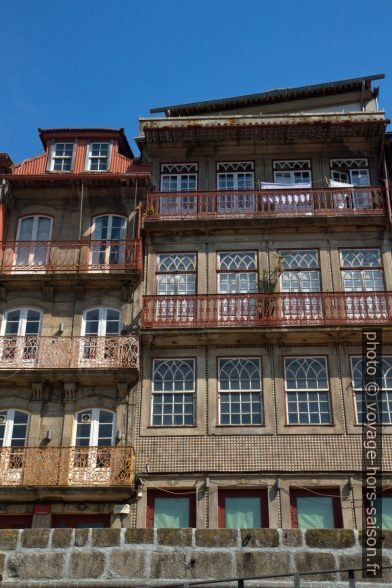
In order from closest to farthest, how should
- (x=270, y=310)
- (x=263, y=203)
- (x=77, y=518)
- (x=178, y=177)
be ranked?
(x=77, y=518) < (x=270, y=310) < (x=263, y=203) < (x=178, y=177)

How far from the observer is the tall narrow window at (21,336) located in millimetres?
19188

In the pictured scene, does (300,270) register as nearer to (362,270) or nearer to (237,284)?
(362,270)

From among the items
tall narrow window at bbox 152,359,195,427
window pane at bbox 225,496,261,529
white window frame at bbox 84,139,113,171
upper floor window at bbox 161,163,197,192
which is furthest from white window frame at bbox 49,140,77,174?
window pane at bbox 225,496,261,529

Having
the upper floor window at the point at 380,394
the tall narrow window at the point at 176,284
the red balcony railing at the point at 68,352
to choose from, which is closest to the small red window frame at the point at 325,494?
the upper floor window at the point at 380,394

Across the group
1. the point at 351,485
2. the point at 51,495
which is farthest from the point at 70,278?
the point at 351,485

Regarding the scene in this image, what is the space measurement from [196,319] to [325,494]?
5665 millimetres

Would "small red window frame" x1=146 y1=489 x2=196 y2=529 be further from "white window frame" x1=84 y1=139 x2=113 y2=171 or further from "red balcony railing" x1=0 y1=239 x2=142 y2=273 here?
"white window frame" x1=84 y1=139 x2=113 y2=171

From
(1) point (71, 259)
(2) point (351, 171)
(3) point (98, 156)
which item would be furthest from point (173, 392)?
(2) point (351, 171)

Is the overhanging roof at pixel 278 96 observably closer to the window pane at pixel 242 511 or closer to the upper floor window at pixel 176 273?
the upper floor window at pixel 176 273

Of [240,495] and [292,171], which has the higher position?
[292,171]

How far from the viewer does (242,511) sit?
17438mm

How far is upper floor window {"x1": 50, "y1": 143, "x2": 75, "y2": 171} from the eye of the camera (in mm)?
22688

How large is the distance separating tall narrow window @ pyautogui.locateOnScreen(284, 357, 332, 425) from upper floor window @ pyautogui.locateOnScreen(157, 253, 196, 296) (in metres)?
3.66

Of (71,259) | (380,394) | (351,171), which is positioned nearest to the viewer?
(380,394)
